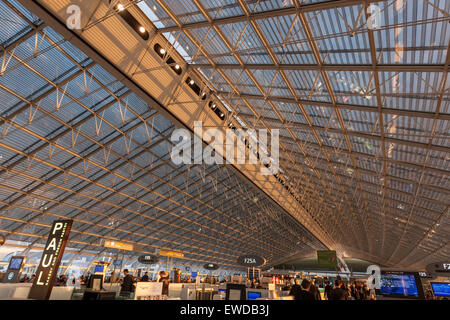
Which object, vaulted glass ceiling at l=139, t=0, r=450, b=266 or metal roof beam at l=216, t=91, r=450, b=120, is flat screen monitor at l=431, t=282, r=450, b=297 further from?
metal roof beam at l=216, t=91, r=450, b=120

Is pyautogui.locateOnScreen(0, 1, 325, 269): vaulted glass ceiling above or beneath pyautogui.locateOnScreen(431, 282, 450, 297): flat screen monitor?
above

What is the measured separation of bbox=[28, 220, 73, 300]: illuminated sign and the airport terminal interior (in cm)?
5

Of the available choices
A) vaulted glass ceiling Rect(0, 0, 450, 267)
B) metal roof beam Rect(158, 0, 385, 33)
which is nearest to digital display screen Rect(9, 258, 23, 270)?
vaulted glass ceiling Rect(0, 0, 450, 267)

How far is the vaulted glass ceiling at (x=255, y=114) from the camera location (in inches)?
404

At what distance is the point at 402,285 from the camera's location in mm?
10727

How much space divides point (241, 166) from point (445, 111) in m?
12.4

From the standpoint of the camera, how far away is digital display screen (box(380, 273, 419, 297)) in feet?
34.6

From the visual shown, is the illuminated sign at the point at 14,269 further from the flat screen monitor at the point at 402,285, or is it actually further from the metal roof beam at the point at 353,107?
the flat screen monitor at the point at 402,285

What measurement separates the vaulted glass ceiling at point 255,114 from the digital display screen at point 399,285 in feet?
21.2

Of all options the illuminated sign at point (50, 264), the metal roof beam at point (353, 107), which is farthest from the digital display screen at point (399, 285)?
the illuminated sign at point (50, 264)

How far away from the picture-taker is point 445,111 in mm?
11844

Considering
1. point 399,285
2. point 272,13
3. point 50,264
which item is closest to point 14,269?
point 50,264
